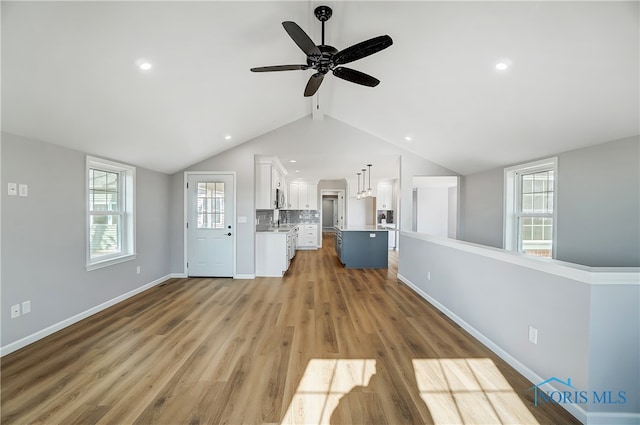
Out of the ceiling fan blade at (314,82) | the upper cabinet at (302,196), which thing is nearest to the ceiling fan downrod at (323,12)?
the ceiling fan blade at (314,82)

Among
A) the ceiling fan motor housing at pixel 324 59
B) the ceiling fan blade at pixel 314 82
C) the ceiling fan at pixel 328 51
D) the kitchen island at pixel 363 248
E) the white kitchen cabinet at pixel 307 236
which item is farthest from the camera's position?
the white kitchen cabinet at pixel 307 236

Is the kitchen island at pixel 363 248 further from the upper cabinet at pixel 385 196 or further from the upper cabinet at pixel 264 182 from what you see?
the upper cabinet at pixel 385 196

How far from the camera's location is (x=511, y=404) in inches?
71.3

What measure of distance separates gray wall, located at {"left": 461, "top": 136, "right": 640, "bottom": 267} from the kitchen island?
3464 mm

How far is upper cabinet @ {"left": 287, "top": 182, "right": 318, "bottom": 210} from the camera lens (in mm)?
9625

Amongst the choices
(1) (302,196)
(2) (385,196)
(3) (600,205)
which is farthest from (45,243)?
(2) (385,196)

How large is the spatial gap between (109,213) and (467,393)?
476 centimetres

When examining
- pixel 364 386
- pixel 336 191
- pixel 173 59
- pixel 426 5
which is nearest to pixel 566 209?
pixel 426 5

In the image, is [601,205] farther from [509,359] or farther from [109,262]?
[109,262]

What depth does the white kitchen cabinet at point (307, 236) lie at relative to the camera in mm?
9383

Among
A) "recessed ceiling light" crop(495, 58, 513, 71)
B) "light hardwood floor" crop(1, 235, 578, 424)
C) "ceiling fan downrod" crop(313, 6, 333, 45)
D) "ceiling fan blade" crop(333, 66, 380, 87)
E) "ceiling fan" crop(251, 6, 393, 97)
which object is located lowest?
"light hardwood floor" crop(1, 235, 578, 424)

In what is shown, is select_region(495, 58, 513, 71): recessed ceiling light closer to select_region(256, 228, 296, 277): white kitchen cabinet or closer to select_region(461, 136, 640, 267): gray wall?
select_region(461, 136, 640, 267): gray wall

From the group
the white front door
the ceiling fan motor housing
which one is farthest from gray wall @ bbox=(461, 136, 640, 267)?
the white front door

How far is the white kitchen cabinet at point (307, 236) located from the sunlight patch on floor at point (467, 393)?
7.14 metres
